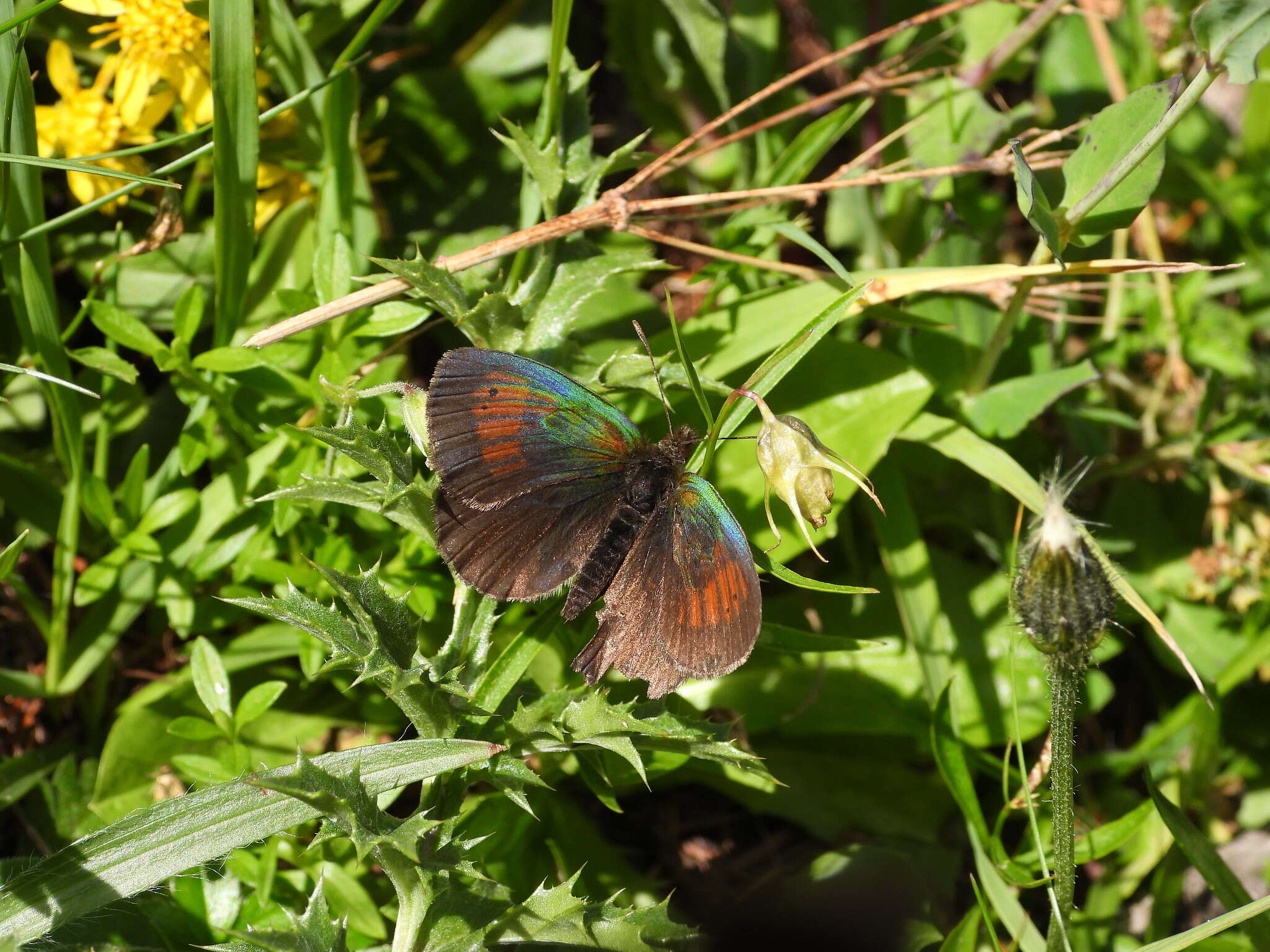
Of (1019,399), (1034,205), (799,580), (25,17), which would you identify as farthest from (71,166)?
(1019,399)

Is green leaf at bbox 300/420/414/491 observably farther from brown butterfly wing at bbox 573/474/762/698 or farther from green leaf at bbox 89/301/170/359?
green leaf at bbox 89/301/170/359

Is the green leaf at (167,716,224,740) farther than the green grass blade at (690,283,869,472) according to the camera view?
Yes

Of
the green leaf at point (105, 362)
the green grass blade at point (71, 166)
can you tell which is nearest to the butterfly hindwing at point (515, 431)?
the green grass blade at point (71, 166)

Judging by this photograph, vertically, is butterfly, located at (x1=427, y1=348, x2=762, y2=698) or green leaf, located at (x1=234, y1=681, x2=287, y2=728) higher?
butterfly, located at (x1=427, y1=348, x2=762, y2=698)

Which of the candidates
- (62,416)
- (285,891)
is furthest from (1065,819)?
(62,416)

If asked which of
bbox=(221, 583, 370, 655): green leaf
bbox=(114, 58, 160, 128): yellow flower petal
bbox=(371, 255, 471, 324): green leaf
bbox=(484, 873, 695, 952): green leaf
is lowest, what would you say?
bbox=(484, 873, 695, 952): green leaf

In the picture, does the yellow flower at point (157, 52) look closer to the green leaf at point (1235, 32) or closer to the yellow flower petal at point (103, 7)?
the yellow flower petal at point (103, 7)

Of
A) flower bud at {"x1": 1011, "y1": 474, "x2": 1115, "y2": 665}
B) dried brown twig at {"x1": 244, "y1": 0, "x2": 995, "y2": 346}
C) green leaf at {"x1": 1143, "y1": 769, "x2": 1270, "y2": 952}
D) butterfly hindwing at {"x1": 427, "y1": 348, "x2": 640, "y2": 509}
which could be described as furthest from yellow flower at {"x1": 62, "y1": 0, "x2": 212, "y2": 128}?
green leaf at {"x1": 1143, "y1": 769, "x2": 1270, "y2": 952}
